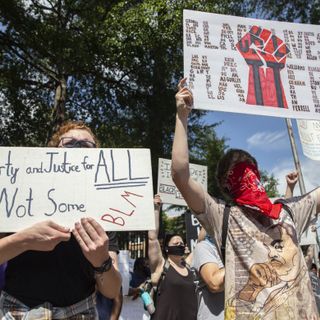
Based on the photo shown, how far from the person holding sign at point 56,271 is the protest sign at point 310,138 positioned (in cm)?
457

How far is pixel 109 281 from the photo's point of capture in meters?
Result: 1.89

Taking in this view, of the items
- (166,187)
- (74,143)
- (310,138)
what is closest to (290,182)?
(74,143)

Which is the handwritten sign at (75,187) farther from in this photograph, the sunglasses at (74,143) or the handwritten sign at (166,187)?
the handwritten sign at (166,187)

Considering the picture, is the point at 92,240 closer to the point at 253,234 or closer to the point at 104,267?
the point at 104,267

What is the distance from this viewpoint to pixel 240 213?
7.54 feet

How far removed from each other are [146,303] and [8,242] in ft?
9.72

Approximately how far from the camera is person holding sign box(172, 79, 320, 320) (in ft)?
6.85

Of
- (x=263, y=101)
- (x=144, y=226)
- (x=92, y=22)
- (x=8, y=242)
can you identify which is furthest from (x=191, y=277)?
(x=92, y=22)

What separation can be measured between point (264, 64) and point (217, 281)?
1.40 metres

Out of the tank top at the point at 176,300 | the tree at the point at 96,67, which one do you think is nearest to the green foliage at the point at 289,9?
the tree at the point at 96,67

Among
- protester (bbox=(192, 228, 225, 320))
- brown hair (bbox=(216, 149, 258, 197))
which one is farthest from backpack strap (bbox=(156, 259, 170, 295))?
brown hair (bbox=(216, 149, 258, 197))

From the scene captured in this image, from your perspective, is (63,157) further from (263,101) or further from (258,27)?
(258,27)

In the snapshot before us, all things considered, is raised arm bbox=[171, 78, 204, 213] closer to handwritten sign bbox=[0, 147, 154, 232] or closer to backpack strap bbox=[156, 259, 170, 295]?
handwritten sign bbox=[0, 147, 154, 232]

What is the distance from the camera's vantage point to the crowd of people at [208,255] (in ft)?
5.89
